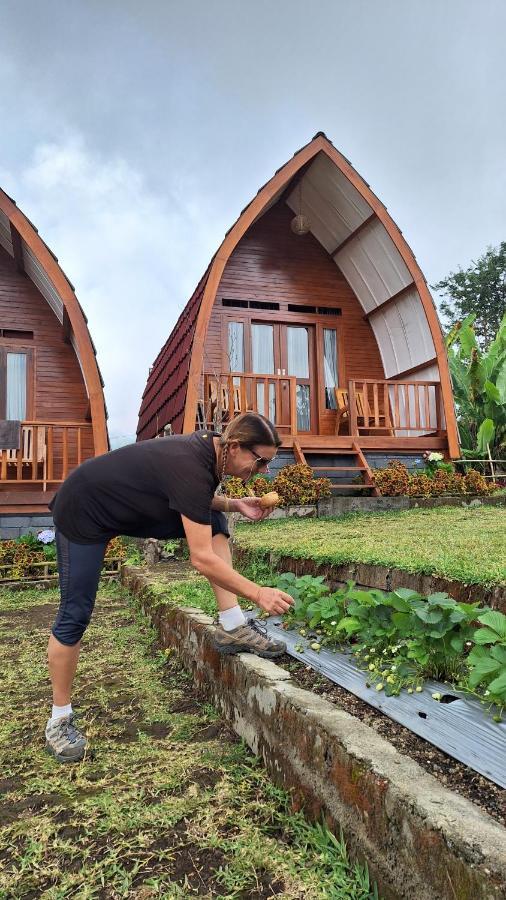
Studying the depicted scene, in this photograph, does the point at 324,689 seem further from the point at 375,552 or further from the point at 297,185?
the point at 297,185

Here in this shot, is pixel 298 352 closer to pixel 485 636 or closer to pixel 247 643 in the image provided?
pixel 247 643

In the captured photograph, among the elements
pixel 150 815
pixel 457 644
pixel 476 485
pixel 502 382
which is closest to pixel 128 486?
pixel 150 815

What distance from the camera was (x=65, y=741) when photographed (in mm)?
2412

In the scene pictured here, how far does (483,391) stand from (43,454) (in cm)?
953

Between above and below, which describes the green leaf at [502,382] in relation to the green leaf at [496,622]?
above

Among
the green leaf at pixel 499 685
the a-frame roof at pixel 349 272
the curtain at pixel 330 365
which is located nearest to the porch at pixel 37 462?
the a-frame roof at pixel 349 272

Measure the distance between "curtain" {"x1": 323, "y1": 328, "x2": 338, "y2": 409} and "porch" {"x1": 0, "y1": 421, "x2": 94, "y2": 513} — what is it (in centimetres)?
503

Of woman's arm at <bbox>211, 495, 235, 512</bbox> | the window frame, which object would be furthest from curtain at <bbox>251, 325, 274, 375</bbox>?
woman's arm at <bbox>211, 495, 235, 512</bbox>

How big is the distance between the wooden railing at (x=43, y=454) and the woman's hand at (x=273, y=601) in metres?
6.80

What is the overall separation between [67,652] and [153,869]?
3.25 feet

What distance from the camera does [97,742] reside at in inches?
101

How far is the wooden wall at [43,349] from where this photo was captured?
10883 millimetres

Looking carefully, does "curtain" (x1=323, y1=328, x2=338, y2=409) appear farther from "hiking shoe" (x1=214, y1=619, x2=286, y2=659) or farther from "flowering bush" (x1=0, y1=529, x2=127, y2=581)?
"hiking shoe" (x1=214, y1=619, x2=286, y2=659)

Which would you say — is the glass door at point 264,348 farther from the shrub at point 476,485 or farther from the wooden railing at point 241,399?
the shrub at point 476,485
